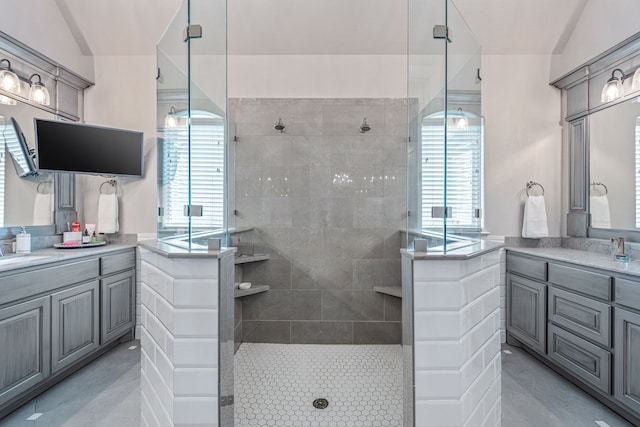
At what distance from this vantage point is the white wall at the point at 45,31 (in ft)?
6.96

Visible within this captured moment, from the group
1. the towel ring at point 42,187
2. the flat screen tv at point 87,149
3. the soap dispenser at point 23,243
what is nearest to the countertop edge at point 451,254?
the flat screen tv at point 87,149

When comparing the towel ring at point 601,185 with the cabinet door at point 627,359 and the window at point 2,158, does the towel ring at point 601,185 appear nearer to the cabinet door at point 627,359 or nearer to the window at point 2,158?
the cabinet door at point 627,359

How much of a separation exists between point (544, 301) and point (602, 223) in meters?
0.84

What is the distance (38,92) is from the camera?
2.37 metres

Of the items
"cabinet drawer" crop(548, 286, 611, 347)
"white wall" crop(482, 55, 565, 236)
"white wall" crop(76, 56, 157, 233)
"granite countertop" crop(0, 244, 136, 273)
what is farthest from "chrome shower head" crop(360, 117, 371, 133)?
"granite countertop" crop(0, 244, 136, 273)

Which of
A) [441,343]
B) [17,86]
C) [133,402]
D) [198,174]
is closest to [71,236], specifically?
[17,86]

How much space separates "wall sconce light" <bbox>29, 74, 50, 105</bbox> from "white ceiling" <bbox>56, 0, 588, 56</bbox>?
2.04 feet

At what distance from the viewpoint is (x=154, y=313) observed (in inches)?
49.0

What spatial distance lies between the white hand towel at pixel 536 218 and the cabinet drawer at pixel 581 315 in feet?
2.20

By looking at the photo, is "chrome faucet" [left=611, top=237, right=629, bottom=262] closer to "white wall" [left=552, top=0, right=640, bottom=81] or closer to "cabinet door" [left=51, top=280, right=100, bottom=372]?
"white wall" [left=552, top=0, right=640, bottom=81]

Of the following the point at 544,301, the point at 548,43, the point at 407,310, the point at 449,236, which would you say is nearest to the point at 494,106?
the point at 548,43

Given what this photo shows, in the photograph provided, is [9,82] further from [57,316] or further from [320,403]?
[320,403]

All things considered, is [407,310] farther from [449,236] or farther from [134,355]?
[134,355]

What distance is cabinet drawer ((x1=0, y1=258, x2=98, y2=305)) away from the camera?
5.46ft
